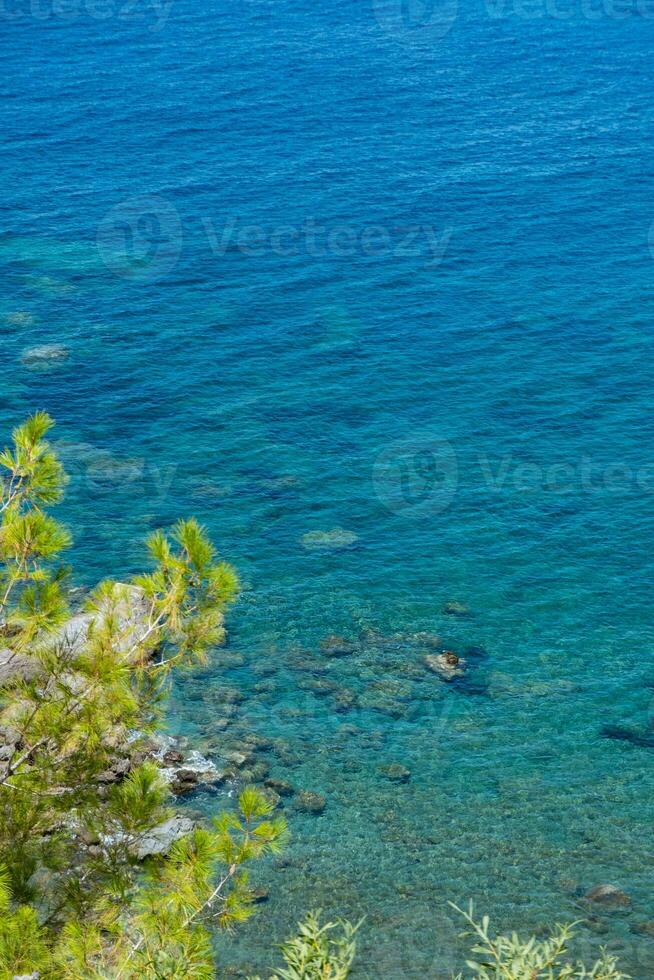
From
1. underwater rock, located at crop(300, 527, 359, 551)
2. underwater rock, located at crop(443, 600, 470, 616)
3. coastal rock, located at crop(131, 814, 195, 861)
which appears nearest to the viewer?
coastal rock, located at crop(131, 814, 195, 861)

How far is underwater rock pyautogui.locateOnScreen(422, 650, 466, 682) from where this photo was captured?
1516 inches

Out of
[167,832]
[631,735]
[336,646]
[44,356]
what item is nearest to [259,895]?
[167,832]

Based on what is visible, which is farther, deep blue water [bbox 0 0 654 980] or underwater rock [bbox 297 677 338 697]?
underwater rock [bbox 297 677 338 697]

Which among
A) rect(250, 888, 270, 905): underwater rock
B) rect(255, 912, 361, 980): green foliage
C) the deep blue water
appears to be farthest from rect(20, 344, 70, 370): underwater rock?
rect(255, 912, 361, 980): green foliage

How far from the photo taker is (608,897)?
30047 mm

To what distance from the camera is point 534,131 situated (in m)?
81.9

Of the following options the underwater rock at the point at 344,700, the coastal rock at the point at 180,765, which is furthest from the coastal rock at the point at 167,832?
the underwater rock at the point at 344,700

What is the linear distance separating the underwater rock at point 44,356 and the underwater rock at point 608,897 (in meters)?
35.3

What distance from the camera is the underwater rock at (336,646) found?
39406mm

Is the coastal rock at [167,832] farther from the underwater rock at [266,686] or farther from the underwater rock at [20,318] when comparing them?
the underwater rock at [20,318]

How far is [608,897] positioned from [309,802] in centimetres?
792

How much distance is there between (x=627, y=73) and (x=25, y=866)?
84690 mm

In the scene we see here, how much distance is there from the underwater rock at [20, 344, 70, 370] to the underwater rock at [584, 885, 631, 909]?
1389 inches

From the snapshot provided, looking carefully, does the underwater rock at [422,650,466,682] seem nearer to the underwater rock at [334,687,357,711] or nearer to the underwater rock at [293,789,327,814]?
the underwater rock at [334,687,357,711]
